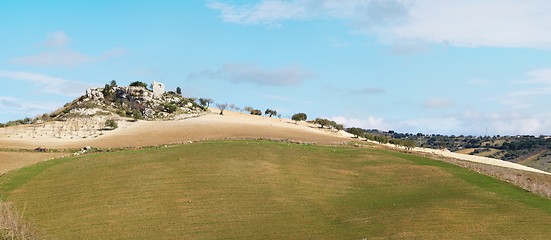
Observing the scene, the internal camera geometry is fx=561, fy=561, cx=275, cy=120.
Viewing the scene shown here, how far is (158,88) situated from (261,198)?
96.5m

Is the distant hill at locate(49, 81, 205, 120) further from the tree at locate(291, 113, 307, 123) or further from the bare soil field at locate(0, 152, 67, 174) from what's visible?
the bare soil field at locate(0, 152, 67, 174)

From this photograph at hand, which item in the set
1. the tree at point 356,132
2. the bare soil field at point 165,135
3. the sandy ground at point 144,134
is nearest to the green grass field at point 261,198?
the bare soil field at point 165,135

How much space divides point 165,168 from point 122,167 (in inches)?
188

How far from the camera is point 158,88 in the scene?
139 metres

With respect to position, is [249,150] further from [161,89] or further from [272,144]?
[161,89]

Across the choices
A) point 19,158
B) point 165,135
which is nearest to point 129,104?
point 165,135

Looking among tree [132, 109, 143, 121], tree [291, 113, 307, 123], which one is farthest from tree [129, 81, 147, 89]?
tree [291, 113, 307, 123]

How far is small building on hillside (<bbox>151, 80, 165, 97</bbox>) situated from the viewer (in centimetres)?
13725

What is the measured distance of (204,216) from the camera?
4219cm

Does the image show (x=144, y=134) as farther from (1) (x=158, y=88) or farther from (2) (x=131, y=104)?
(1) (x=158, y=88)

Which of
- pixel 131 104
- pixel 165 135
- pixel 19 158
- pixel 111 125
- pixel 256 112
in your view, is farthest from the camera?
pixel 256 112

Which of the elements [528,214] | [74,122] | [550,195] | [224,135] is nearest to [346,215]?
[528,214]

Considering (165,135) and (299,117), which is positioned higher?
(299,117)

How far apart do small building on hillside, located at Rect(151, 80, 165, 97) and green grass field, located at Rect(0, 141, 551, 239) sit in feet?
234
